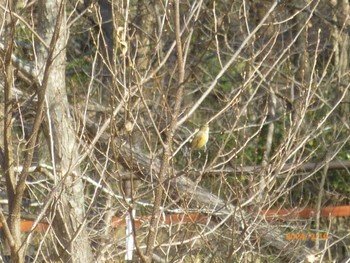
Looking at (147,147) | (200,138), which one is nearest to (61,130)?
(147,147)

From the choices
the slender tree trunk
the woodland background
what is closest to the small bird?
the woodland background

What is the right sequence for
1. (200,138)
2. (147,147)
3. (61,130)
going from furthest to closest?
(61,130), (147,147), (200,138)

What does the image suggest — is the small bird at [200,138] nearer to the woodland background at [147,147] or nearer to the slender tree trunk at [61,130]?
the woodland background at [147,147]

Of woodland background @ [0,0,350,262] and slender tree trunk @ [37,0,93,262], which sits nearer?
woodland background @ [0,0,350,262]

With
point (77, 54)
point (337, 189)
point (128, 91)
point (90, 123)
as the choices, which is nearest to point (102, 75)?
point (90, 123)

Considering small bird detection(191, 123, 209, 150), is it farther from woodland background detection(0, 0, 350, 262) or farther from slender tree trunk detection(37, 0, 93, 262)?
slender tree trunk detection(37, 0, 93, 262)

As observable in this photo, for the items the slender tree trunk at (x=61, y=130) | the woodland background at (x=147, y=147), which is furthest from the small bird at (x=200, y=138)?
the slender tree trunk at (x=61, y=130)

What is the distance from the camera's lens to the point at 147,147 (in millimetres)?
4348

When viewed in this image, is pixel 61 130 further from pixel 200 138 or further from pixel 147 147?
pixel 200 138

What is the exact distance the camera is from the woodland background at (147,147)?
10.3 feet

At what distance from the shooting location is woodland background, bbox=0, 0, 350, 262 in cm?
315

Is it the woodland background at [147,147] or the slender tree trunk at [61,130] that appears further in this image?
the slender tree trunk at [61,130]

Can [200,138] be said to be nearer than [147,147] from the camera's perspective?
Yes

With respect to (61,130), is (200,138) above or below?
above
